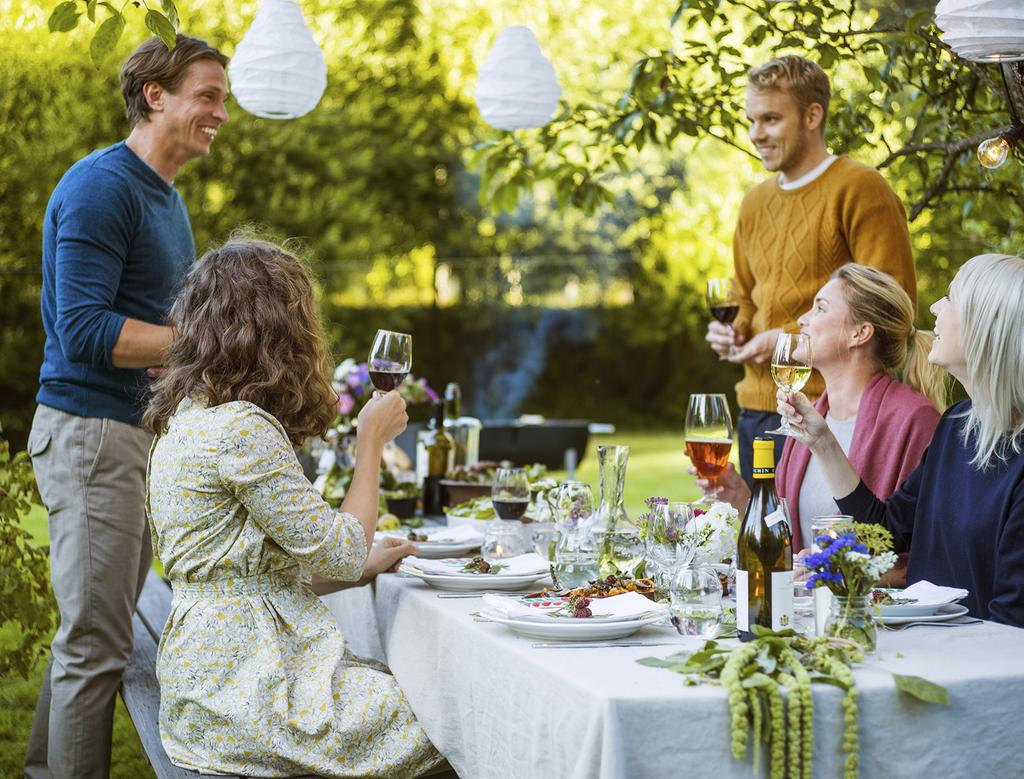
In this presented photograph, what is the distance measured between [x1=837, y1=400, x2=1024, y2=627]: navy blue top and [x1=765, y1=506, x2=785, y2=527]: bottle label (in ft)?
1.57

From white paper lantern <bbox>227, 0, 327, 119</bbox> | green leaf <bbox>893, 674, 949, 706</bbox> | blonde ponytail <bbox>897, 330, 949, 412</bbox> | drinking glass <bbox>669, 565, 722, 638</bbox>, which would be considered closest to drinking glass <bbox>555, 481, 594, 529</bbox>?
drinking glass <bbox>669, 565, 722, 638</bbox>

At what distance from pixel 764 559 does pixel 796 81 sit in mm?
2034

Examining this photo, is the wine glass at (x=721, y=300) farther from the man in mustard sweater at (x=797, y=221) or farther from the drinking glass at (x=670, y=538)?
the drinking glass at (x=670, y=538)

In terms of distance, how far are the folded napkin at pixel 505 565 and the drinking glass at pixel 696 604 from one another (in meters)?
0.45

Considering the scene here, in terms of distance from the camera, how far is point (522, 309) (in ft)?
34.4

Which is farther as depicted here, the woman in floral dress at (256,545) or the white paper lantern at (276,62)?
the white paper lantern at (276,62)

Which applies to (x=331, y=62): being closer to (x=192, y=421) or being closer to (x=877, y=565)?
(x=192, y=421)

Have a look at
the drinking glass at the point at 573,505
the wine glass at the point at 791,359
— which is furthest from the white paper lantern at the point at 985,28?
the drinking glass at the point at 573,505

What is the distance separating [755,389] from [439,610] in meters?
1.83

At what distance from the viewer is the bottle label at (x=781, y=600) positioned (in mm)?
1587

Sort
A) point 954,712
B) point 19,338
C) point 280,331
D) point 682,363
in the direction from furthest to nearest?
point 682,363, point 19,338, point 280,331, point 954,712

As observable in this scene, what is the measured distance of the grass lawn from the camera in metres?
4.07

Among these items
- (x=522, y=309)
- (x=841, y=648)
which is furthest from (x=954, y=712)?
(x=522, y=309)

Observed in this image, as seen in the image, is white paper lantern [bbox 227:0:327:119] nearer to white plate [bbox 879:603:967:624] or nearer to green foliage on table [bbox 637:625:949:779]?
white plate [bbox 879:603:967:624]
